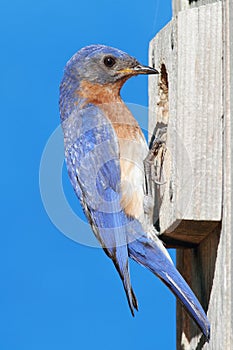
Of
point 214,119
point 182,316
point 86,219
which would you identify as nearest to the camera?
point 214,119

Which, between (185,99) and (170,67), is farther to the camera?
(170,67)

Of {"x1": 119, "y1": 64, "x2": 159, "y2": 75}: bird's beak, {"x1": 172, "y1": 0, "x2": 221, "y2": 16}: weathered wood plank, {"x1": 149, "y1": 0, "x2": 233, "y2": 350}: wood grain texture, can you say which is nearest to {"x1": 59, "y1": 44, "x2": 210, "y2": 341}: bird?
{"x1": 119, "y1": 64, "x2": 159, "y2": 75}: bird's beak

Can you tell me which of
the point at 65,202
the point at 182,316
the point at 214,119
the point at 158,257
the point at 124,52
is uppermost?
the point at 124,52

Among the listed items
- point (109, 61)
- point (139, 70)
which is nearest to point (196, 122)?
point (139, 70)

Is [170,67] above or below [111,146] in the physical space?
above

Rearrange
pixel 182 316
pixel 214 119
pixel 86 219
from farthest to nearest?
pixel 182 316 → pixel 86 219 → pixel 214 119

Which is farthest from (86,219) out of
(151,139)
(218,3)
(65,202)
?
(218,3)

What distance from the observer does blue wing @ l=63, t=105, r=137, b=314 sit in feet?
10.3

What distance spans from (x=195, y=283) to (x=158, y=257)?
28 centimetres

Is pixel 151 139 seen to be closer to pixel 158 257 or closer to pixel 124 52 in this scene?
pixel 124 52

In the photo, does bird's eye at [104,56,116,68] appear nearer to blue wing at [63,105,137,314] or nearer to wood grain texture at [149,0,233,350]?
blue wing at [63,105,137,314]

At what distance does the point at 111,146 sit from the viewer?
11.0 ft

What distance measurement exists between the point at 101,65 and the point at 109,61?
0.04m

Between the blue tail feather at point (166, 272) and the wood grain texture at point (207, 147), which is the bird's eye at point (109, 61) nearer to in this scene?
the wood grain texture at point (207, 147)
